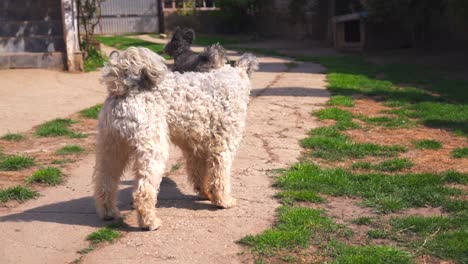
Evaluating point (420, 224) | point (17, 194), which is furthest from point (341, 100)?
point (17, 194)

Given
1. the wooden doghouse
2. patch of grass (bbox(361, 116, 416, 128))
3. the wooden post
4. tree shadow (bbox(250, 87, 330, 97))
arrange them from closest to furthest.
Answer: patch of grass (bbox(361, 116, 416, 128)), tree shadow (bbox(250, 87, 330, 97)), the wooden post, the wooden doghouse

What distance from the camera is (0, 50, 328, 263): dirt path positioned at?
192 inches

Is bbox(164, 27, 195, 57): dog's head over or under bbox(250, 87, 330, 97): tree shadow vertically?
over

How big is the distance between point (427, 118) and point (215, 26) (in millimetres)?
22816

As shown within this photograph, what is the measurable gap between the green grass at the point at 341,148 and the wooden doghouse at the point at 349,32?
13420 millimetres

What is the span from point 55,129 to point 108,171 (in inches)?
149

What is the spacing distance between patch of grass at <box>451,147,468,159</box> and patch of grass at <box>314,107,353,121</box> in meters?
2.28

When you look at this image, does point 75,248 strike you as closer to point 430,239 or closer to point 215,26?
point 430,239

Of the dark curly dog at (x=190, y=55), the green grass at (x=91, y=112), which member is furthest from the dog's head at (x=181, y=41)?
the green grass at (x=91, y=112)

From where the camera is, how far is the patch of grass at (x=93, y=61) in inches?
634

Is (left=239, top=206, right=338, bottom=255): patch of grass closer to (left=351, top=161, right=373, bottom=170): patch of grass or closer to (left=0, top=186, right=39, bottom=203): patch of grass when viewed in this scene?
(left=351, top=161, right=373, bottom=170): patch of grass

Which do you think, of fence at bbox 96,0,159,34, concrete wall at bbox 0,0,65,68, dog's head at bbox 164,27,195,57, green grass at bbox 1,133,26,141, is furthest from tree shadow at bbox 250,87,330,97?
fence at bbox 96,0,159,34

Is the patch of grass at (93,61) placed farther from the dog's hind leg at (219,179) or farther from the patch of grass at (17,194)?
the dog's hind leg at (219,179)

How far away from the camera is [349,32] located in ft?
77.8
